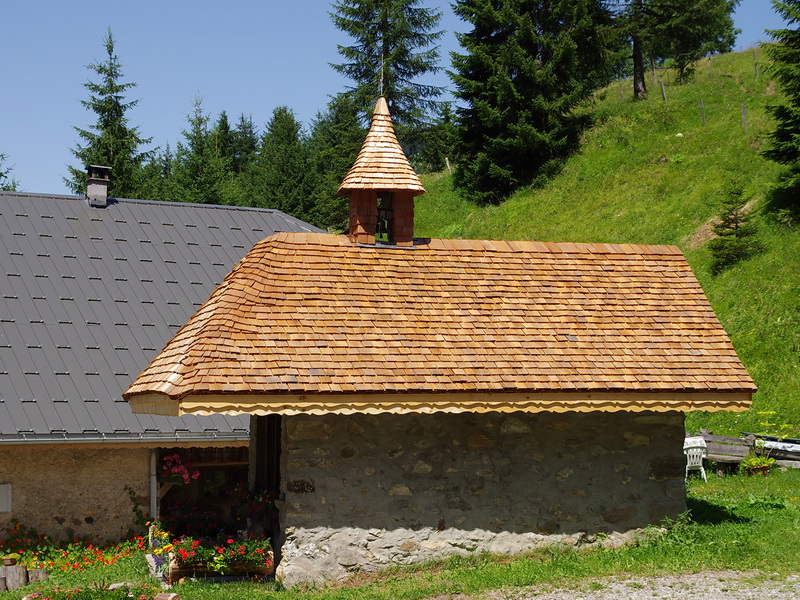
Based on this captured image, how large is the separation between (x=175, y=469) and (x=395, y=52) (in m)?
28.2

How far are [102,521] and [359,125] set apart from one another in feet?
88.3

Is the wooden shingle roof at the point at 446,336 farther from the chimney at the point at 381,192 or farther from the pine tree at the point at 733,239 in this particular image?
the pine tree at the point at 733,239

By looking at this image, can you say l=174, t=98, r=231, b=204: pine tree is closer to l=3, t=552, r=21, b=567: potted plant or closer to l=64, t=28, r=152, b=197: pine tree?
l=64, t=28, r=152, b=197: pine tree

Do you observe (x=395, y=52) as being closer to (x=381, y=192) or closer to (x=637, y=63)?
(x=637, y=63)

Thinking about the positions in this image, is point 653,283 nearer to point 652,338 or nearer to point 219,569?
point 652,338

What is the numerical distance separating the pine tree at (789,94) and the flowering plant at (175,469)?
17.0 m

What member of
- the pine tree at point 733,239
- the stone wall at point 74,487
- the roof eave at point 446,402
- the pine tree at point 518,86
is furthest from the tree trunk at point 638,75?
the stone wall at point 74,487

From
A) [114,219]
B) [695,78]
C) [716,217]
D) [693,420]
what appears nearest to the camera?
[114,219]

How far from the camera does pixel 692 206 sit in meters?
26.8

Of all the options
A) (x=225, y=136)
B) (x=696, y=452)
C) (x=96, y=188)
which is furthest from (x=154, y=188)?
(x=225, y=136)

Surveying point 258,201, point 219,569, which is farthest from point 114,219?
point 258,201

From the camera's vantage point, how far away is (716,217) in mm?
25391

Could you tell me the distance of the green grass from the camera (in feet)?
29.0

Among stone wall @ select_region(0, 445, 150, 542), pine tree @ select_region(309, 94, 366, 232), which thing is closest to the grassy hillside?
pine tree @ select_region(309, 94, 366, 232)
